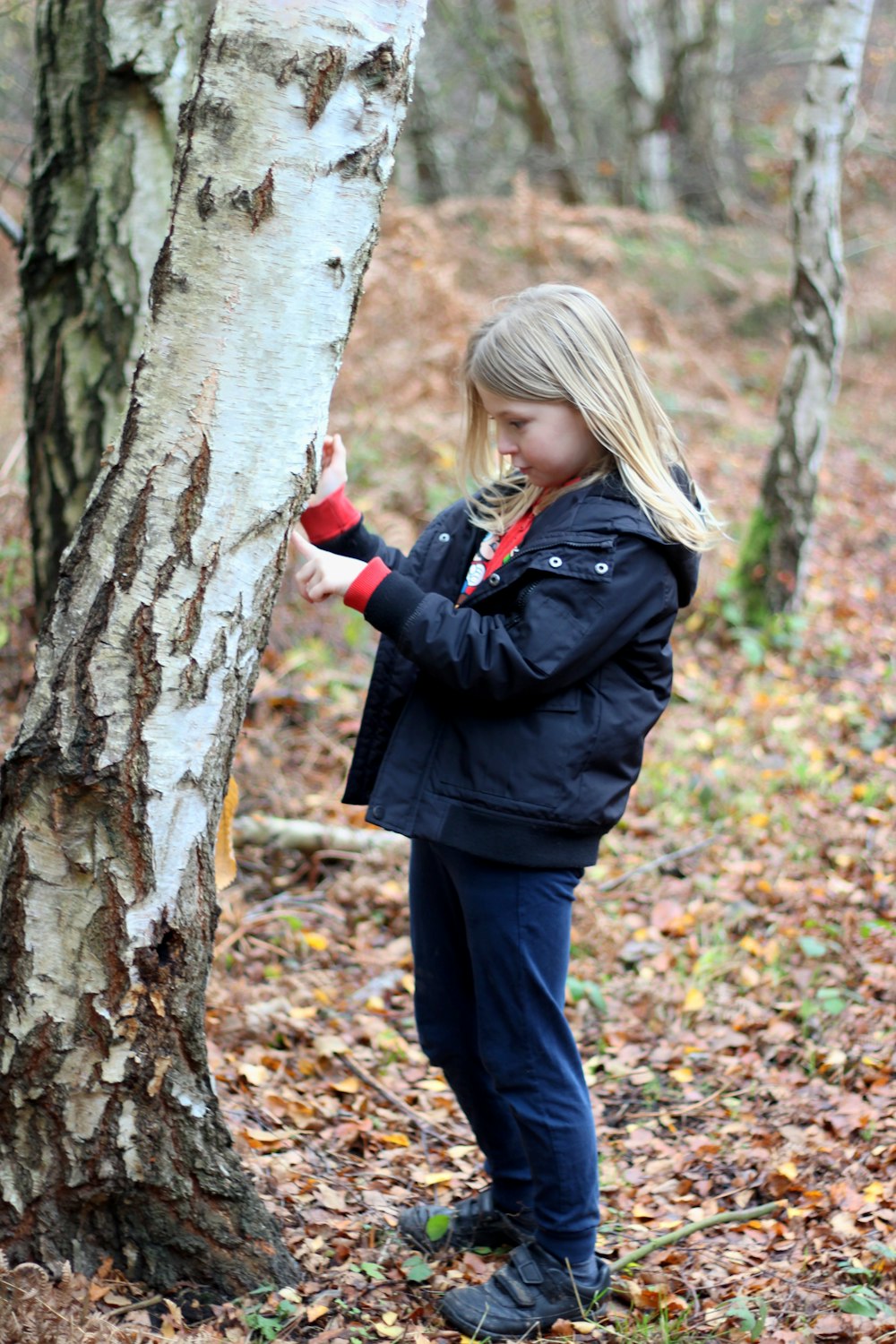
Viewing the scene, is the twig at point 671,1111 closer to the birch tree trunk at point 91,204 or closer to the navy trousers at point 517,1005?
the navy trousers at point 517,1005

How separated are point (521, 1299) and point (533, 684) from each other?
1.38 m

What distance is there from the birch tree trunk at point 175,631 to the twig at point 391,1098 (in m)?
1.17

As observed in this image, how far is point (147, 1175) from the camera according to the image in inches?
87.9

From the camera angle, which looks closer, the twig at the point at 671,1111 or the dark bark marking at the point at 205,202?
the dark bark marking at the point at 205,202

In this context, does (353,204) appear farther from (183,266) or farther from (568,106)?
(568,106)

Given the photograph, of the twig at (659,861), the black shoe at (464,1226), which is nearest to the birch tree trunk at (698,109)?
the twig at (659,861)

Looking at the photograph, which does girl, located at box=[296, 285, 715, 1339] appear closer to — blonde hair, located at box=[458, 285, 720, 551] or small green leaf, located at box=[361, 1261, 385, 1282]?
blonde hair, located at box=[458, 285, 720, 551]

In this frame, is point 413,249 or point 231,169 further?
point 413,249

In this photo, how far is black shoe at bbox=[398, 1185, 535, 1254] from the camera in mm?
2725

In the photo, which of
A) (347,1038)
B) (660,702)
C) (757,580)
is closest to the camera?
(660,702)

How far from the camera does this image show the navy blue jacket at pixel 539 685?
7.14 feet

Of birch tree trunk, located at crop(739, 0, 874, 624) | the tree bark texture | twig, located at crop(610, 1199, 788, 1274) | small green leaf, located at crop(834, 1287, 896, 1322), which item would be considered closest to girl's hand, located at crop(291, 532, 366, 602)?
twig, located at crop(610, 1199, 788, 1274)

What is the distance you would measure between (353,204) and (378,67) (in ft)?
0.72

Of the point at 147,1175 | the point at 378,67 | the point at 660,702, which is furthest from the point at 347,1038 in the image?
the point at 378,67
